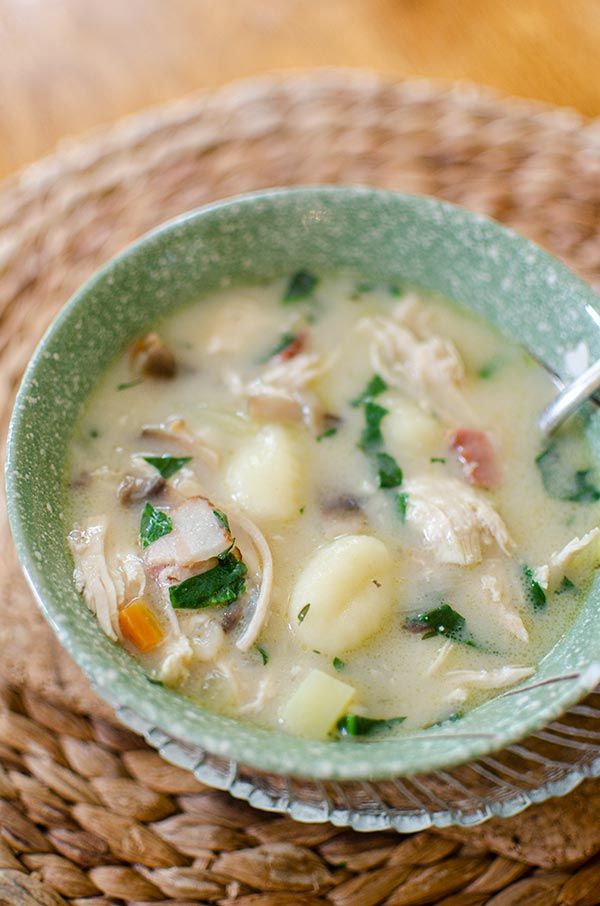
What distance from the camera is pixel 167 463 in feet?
6.29

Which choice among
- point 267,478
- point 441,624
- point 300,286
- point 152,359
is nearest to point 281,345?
point 300,286

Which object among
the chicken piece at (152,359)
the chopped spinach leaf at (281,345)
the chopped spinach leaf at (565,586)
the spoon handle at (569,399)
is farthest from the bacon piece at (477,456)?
the chicken piece at (152,359)

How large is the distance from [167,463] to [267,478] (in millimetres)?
214

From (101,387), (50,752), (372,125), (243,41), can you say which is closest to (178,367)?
(101,387)

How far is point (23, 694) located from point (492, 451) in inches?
42.7

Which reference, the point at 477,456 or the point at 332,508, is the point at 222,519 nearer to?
the point at 332,508

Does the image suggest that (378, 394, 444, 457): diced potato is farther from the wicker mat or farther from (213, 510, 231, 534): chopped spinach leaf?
the wicker mat

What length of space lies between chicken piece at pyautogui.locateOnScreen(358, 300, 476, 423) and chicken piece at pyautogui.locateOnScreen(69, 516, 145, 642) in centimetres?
72

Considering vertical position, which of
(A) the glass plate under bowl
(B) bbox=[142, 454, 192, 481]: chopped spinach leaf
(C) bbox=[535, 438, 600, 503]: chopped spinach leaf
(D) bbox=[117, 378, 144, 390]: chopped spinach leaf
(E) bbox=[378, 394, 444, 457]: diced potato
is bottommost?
(A) the glass plate under bowl

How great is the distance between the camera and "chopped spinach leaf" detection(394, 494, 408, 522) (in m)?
1.88

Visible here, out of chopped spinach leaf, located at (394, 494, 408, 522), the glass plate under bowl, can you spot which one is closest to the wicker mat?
the glass plate under bowl

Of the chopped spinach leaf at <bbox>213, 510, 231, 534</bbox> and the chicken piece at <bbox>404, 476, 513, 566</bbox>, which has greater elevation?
the chopped spinach leaf at <bbox>213, 510, 231, 534</bbox>

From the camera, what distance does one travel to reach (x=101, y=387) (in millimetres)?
2031

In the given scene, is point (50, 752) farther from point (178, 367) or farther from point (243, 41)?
point (243, 41)
